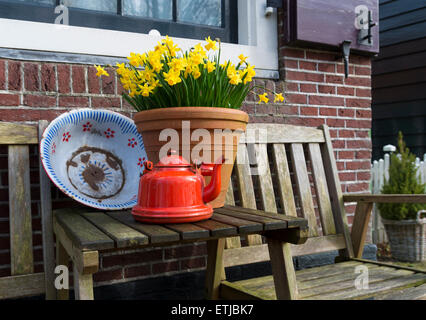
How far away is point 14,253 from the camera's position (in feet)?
4.81

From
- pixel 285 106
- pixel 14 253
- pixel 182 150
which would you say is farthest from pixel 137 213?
pixel 285 106

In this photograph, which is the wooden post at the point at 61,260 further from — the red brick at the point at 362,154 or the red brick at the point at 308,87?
the red brick at the point at 362,154

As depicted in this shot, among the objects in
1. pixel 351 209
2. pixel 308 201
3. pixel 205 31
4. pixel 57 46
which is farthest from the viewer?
pixel 351 209

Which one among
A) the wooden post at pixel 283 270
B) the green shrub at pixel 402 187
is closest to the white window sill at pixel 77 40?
the wooden post at pixel 283 270

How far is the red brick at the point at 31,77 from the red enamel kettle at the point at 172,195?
0.81 m

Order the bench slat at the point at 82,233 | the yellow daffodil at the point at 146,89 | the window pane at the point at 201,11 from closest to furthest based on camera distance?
the bench slat at the point at 82,233 < the yellow daffodil at the point at 146,89 < the window pane at the point at 201,11

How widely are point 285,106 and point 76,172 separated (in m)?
1.19

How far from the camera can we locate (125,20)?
1.99 meters

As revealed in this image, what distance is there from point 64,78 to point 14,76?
0.19 m

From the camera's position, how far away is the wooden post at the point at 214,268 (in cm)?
170

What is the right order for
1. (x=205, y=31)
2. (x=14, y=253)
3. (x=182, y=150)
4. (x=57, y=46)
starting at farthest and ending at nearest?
1. (x=205, y=31)
2. (x=57, y=46)
3. (x=14, y=253)
4. (x=182, y=150)

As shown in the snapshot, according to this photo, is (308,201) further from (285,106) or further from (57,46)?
(57,46)

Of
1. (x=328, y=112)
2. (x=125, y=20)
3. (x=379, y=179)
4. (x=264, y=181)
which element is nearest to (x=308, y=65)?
(x=328, y=112)

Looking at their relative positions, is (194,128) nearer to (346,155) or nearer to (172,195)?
(172,195)
